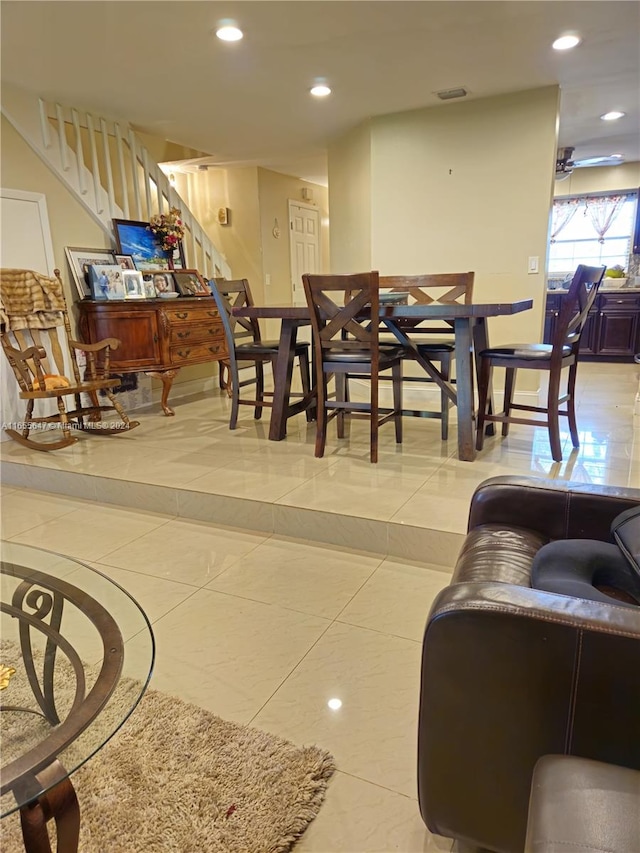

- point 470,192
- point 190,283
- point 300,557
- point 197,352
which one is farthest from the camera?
point 190,283

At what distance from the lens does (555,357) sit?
110 inches

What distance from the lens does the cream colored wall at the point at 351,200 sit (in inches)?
187

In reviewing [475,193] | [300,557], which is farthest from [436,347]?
[475,193]

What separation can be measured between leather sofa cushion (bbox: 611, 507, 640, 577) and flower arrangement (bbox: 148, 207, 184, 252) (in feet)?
14.8

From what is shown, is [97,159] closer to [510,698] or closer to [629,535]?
[629,535]

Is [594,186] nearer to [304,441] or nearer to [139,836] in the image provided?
[304,441]

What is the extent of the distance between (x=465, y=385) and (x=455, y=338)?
0.86 ft

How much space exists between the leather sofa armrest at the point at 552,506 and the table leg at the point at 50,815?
3.92 ft

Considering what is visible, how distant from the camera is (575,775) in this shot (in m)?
0.79

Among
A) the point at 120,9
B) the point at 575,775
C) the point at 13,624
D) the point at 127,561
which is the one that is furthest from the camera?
the point at 120,9

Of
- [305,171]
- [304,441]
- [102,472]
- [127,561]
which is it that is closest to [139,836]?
[127,561]

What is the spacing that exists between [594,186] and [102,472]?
23.3ft

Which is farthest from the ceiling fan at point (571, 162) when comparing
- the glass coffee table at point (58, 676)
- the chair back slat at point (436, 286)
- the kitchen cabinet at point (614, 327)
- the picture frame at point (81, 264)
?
the glass coffee table at point (58, 676)

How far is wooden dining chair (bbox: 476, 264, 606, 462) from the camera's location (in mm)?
2746
